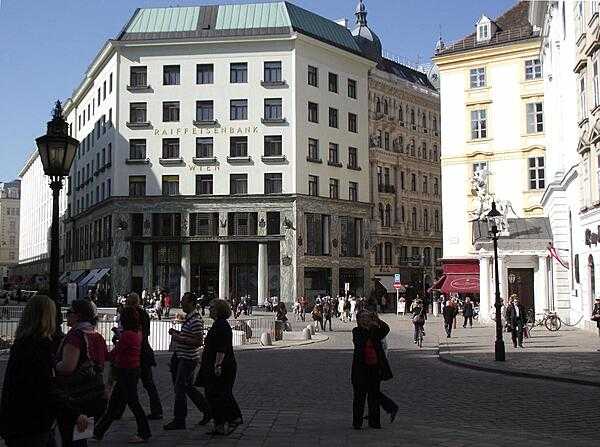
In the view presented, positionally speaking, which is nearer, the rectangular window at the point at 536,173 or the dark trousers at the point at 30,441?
the dark trousers at the point at 30,441

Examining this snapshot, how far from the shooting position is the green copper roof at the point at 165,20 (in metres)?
59.7

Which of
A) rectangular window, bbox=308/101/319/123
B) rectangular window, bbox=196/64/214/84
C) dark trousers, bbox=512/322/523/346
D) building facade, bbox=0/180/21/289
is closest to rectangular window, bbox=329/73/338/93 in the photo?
rectangular window, bbox=308/101/319/123

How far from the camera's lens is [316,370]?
19250mm

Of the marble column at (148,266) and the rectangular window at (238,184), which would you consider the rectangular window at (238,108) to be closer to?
the rectangular window at (238,184)

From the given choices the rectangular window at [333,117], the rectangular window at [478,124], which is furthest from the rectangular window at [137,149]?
the rectangular window at [478,124]

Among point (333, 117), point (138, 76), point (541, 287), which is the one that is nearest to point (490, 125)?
point (541, 287)

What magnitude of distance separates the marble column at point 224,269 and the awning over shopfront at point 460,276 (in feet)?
54.4

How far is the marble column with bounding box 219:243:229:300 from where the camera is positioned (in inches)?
2231

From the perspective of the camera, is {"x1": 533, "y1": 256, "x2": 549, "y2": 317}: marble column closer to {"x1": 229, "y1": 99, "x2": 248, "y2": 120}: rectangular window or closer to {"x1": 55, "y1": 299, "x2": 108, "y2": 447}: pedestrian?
{"x1": 229, "y1": 99, "x2": 248, "y2": 120}: rectangular window

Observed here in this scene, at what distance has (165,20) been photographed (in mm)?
60344

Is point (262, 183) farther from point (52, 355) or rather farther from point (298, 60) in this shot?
point (52, 355)

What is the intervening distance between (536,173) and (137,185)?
98.2ft

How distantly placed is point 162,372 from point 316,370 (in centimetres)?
393

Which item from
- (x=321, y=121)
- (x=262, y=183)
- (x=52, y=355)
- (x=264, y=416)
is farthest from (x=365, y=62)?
(x=52, y=355)
